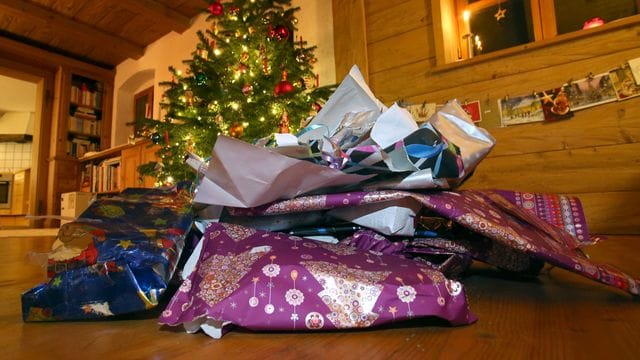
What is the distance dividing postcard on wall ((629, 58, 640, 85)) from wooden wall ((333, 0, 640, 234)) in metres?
0.03


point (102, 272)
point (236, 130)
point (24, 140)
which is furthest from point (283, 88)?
point (24, 140)

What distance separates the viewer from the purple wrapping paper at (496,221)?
1.37 feet

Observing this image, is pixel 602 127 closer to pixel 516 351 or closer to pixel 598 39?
pixel 598 39

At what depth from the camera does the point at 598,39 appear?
54.7 inches

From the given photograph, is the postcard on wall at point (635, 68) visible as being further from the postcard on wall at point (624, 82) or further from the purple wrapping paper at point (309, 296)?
the purple wrapping paper at point (309, 296)

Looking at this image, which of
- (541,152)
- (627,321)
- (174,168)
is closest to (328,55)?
(174,168)

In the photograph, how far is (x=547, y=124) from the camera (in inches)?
58.2

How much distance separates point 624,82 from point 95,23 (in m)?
3.89

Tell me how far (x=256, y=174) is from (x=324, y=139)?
0.11 metres

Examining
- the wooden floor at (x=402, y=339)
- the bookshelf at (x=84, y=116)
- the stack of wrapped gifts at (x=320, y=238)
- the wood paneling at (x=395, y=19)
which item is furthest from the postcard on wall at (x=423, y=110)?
the bookshelf at (x=84, y=116)

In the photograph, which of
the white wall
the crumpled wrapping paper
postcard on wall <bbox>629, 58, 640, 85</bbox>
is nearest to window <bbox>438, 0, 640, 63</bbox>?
postcard on wall <bbox>629, 58, 640, 85</bbox>

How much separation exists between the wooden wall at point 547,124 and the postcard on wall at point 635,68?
26 millimetres

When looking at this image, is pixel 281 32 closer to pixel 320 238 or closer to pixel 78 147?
pixel 320 238

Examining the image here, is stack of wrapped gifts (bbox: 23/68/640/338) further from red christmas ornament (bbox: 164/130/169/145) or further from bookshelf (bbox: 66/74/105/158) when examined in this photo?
bookshelf (bbox: 66/74/105/158)
